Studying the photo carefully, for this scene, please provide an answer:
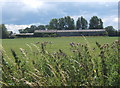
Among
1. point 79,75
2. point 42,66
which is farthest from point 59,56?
point 79,75

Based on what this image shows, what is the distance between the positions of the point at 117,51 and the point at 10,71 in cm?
248

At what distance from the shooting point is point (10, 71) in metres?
4.13

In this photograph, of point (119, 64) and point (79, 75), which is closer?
point (79, 75)

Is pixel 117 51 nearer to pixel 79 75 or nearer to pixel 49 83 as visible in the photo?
pixel 79 75

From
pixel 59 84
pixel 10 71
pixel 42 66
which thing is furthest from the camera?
pixel 42 66

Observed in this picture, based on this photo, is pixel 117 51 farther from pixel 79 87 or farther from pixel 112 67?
pixel 79 87

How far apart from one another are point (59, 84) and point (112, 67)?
4.05 ft

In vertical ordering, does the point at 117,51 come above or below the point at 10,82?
above

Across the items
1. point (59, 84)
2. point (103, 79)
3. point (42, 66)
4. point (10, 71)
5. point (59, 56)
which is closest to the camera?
point (59, 84)

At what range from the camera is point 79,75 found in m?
3.70

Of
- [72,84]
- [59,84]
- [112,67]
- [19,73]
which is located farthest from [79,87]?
[19,73]

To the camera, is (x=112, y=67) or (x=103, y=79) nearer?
(x=103, y=79)

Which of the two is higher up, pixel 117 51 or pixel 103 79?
pixel 117 51

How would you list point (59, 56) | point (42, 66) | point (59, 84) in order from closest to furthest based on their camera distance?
point (59, 84), point (42, 66), point (59, 56)
